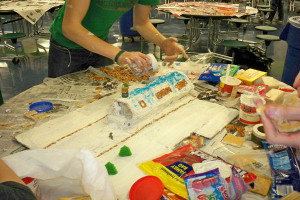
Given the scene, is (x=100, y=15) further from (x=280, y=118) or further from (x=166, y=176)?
(x=280, y=118)

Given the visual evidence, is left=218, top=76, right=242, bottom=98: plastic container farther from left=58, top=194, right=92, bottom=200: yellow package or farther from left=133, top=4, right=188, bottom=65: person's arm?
left=58, top=194, right=92, bottom=200: yellow package

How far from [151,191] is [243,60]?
350cm

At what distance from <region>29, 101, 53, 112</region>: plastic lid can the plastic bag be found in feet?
2.01

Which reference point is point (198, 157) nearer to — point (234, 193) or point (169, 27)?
point (234, 193)

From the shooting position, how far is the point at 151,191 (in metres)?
0.89

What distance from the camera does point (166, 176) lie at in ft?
3.16

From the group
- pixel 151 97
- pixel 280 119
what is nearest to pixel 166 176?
pixel 280 119

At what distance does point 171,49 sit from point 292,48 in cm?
183

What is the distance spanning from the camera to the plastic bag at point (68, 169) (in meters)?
0.81

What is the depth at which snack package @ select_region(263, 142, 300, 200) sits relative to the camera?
84cm

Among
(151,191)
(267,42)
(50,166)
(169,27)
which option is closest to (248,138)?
(151,191)

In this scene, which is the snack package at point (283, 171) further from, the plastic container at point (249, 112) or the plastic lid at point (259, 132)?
the plastic container at point (249, 112)

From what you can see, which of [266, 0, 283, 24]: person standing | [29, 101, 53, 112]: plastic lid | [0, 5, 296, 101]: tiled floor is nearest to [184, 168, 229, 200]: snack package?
[29, 101, 53, 112]: plastic lid

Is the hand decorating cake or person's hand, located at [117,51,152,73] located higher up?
person's hand, located at [117,51,152,73]
